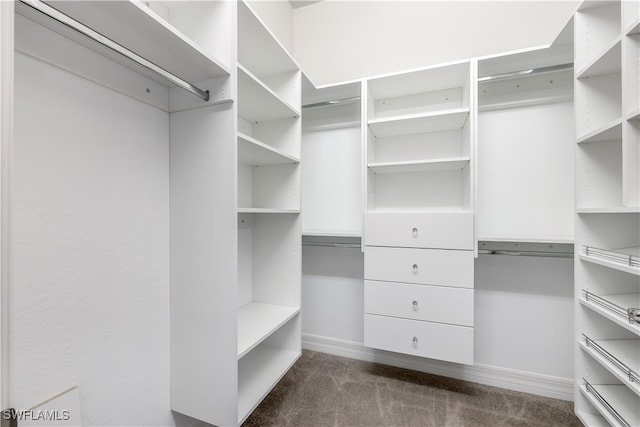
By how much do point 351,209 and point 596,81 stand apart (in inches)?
56.7

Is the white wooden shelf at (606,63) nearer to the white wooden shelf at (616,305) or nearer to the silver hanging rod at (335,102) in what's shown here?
the white wooden shelf at (616,305)

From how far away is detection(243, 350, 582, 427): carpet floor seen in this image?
142cm

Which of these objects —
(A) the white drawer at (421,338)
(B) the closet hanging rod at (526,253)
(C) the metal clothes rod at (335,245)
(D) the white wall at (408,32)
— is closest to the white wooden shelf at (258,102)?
(D) the white wall at (408,32)

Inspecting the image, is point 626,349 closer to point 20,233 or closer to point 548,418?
point 548,418

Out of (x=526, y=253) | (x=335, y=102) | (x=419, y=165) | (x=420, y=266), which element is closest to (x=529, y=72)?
(x=419, y=165)

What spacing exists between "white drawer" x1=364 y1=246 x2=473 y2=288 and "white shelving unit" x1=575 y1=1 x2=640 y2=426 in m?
0.49

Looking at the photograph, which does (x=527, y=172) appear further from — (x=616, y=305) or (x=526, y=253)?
(x=616, y=305)

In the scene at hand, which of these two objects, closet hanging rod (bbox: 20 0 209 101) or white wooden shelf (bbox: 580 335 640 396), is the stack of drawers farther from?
closet hanging rod (bbox: 20 0 209 101)

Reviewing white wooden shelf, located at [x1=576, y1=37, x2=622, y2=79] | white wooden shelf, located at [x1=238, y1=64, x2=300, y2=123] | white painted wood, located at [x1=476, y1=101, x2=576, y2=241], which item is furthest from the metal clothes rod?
white wooden shelf, located at [x1=576, y1=37, x2=622, y2=79]

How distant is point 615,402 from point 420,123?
158 cm

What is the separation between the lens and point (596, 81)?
4.14 feet

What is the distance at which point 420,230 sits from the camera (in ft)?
5.18

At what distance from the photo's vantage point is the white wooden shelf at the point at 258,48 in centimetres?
123

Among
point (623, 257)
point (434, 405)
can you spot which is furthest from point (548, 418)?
point (623, 257)
